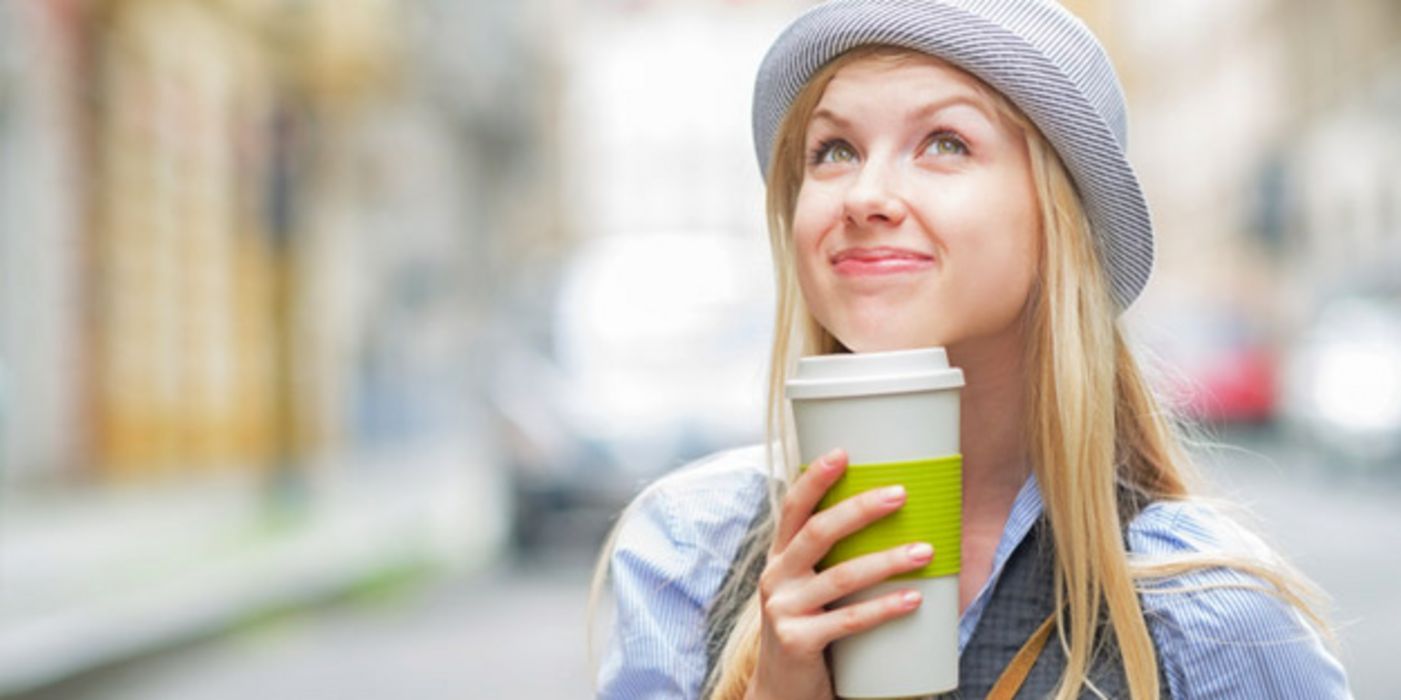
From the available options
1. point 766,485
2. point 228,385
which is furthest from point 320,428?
point 766,485

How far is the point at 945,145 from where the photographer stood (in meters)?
1.71

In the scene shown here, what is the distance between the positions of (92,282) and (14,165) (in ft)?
6.28

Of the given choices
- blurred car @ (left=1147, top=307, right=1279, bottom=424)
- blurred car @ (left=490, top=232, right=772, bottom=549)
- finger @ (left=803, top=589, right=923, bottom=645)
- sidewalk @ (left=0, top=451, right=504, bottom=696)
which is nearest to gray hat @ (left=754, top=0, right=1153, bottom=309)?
finger @ (left=803, top=589, right=923, bottom=645)

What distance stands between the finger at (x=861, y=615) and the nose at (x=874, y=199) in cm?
34

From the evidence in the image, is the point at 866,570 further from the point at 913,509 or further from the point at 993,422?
the point at 993,422

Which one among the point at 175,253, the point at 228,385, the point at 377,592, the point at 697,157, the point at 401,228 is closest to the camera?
the point at 377,592

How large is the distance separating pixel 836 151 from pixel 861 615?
17.8 inches

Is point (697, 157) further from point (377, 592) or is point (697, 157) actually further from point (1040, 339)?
point (1040, 339)

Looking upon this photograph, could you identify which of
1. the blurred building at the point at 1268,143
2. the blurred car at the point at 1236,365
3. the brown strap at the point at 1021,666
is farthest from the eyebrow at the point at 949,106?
the blurred car at the point at 1236,365

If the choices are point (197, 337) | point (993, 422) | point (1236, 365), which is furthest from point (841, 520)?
point (1236, 365)

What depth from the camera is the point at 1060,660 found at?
1673 mm

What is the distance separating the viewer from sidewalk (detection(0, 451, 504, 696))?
853 cm

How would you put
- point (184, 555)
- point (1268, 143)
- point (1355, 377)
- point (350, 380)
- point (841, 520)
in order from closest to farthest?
point (841, 520), point (184, 555), point (1355, 377), point (350, 380), point (1268, 143)

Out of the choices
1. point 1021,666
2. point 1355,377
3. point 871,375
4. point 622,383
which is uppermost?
point 871,375
